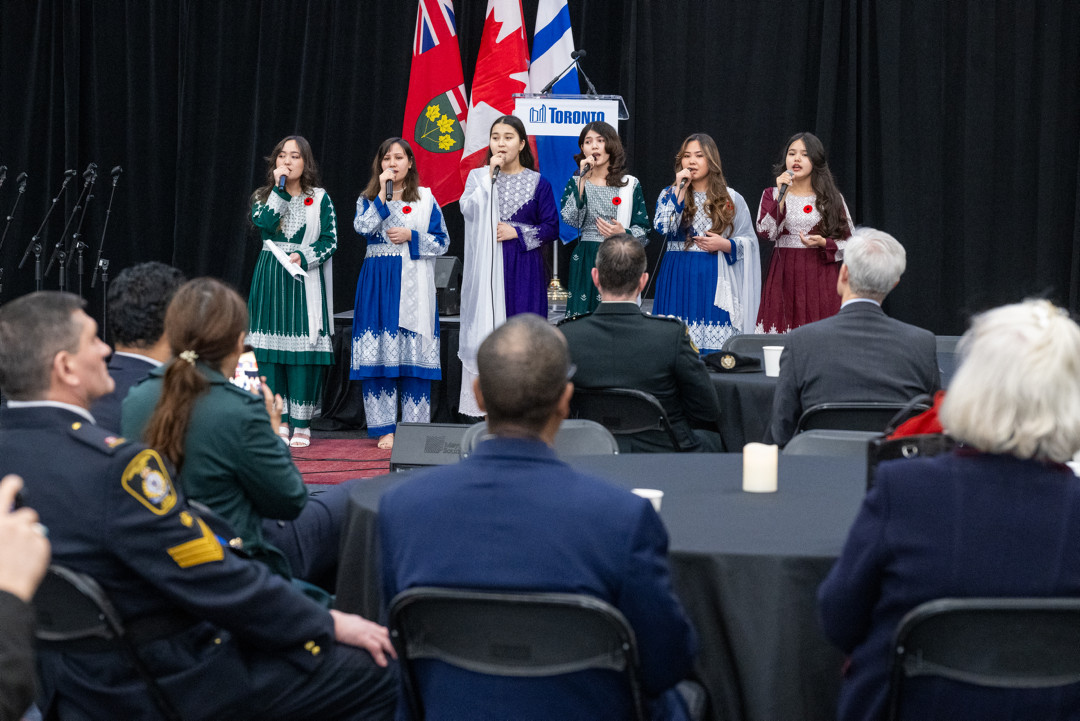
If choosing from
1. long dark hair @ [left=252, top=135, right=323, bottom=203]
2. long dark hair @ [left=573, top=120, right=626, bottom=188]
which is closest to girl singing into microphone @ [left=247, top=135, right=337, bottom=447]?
long dark hair @ [left=252, top=135, right=323, bottom=203]

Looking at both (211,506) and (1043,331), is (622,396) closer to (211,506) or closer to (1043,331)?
(211,506)

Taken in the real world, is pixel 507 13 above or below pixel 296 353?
above

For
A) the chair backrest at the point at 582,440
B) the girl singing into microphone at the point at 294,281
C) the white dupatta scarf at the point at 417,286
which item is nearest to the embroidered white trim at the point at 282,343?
the girl singing into microphone at the point at 294,281

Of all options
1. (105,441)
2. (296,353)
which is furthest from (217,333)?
(296,353)

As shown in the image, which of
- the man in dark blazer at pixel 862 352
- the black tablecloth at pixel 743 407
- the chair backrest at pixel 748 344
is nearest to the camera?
the man in dark blazer at pixel 862 352

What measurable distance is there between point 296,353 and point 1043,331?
Result: 460 cm

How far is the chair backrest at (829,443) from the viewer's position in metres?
2.61

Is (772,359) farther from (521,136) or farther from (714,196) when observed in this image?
(521,136)

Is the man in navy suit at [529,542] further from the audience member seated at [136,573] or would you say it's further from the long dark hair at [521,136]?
the long dark hair at [521,136]

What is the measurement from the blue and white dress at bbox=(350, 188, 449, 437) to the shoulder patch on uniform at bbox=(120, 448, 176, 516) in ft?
13.1

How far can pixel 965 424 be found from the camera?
1.44m

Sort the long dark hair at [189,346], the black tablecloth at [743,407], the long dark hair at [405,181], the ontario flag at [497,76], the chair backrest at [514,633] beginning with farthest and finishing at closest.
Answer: the ontario flag at [497,76] < the long dark hair at [405,181] < the black tablecloth at [743,407] < the long dark hair at [189,346] < the chair backrest at [514,633]

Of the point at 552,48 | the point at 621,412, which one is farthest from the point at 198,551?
the point at 552,48

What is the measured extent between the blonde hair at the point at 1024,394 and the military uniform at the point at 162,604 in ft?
3.39
